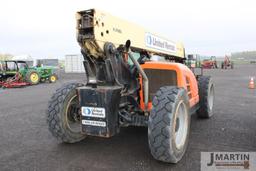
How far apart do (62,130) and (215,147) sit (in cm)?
270

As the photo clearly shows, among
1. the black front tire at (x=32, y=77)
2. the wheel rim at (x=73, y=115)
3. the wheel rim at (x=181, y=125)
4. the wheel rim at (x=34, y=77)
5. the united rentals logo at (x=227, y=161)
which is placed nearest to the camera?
the united rentals logo at (x=227, y=161)

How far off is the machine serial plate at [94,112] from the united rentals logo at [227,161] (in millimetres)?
1661

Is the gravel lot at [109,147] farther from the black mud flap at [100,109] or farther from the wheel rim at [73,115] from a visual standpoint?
the black mud flap at [100,109]

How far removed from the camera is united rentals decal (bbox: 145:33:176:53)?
14.0 feet

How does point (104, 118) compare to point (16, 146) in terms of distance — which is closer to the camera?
point (104, 118)

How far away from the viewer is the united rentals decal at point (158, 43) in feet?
14.0

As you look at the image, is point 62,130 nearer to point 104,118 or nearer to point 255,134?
point 104,118

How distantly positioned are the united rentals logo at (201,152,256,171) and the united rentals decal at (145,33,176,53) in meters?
2.25

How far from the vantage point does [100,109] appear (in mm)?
3316

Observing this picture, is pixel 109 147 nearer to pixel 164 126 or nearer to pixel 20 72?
pixel 164 126

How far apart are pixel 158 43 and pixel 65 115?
2405 millimetres

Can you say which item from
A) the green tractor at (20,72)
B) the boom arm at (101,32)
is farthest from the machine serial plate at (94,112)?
the green tractor at (20,72)

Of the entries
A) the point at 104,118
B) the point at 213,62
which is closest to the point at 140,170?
the point at 104,118

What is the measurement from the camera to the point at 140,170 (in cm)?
307
